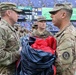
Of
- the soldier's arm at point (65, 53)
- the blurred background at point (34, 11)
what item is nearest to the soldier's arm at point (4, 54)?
the soldier's arm at point (65, 53)

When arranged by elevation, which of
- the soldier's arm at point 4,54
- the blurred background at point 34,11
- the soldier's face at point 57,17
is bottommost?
the blurred background at point 34,11

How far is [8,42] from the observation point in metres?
3.32

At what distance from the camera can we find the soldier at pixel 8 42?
3200mm

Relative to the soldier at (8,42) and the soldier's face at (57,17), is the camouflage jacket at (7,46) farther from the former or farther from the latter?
the soldier's face at (57,17)

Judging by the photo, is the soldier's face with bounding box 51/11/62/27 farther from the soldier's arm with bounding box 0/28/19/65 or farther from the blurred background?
Result: the blurred background

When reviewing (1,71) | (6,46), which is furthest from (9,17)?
(1,71)

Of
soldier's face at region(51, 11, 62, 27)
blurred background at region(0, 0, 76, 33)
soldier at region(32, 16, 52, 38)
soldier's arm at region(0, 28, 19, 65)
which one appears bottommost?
blurred background at region(0, 0, 76, 33)

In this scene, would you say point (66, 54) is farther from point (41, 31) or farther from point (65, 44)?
point (41, 31)

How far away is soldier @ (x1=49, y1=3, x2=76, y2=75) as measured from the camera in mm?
2902

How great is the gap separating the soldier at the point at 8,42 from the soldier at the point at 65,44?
0.58 metres

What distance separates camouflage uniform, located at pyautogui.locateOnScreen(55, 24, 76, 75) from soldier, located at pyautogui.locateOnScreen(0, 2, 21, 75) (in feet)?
1.87

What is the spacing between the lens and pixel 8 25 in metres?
3.45

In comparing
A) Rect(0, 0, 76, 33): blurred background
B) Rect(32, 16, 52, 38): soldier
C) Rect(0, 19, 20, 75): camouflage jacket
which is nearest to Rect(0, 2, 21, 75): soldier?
Rect(0, 19, 20, 75): camouflage jacket

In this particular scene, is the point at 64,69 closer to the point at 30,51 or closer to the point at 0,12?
the point at 30,51
